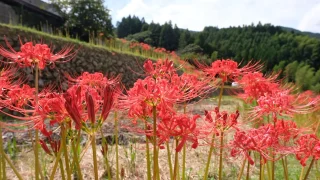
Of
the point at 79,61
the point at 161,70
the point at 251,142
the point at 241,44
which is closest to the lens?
the point at 251,142

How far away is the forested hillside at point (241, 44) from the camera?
3684cm

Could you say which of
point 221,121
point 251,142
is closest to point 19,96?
point 221,121

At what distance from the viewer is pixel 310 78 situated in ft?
96.2

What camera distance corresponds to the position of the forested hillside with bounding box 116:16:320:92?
1451 inches

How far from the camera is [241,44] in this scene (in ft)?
181

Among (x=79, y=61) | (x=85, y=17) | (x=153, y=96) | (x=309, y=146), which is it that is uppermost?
(x=85, y=17)

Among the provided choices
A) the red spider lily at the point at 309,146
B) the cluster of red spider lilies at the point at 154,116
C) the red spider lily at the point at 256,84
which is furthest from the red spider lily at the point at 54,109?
the red spider lily at the point at 256,84

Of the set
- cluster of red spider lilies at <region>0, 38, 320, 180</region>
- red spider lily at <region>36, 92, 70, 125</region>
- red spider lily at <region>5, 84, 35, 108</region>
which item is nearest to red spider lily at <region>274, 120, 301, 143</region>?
cluster of red spider lilies at <region>0, 38, 320, 180</region>

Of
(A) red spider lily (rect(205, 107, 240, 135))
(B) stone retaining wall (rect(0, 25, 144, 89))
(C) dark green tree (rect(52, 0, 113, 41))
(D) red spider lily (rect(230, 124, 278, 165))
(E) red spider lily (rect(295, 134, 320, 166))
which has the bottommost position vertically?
(E) red spider lily (rect(295, 134, 320, 166))

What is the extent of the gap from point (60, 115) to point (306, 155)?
38.2 inches

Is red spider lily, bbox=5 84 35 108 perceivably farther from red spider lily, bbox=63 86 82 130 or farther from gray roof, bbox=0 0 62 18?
gray roof, bbox=0 0 62 18

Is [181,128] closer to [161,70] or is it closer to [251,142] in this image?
[251,142]

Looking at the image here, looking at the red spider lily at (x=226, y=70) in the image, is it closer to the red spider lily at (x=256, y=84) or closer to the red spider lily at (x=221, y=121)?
the red spider lily at (x=256, y=84)

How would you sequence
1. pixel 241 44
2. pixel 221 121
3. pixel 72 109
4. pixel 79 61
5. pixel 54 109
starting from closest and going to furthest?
pixel 72 109
pixel 54 109
pixel 221 121
pixel 79 61
pixel 241 44
